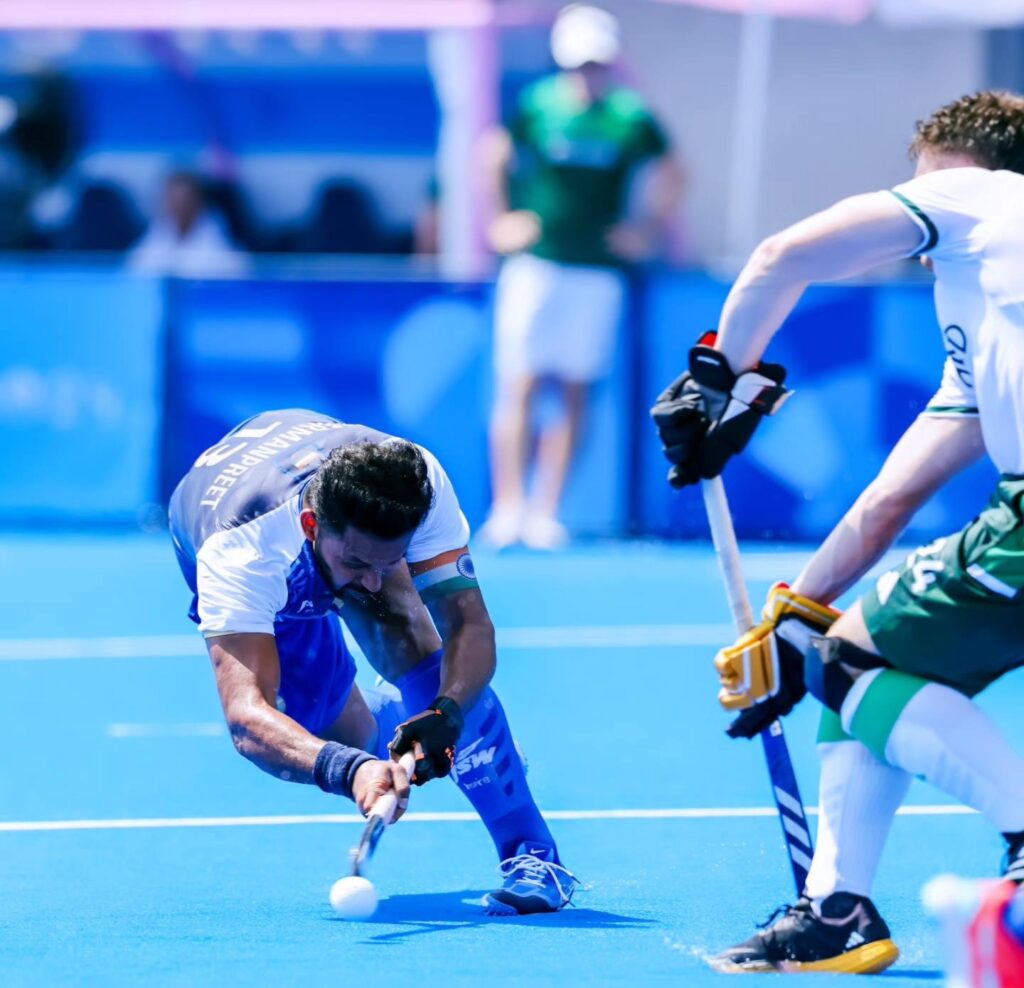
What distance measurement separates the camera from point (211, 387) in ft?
38.0

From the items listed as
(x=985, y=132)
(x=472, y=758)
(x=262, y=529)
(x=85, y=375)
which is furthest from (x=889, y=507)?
(x=85, y=375)

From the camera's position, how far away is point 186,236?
13977 mm

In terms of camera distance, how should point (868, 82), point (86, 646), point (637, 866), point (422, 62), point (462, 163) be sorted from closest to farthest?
1. point (637, 866)
2. point (86, 646)
3. point (462, 163)
4. point (868, 82)
5. point (422, 62)

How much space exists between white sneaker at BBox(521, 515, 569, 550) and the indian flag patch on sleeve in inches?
249

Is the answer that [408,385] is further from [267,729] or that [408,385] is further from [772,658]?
[772,658]

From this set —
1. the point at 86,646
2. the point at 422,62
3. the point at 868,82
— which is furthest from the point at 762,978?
the point at 422,62

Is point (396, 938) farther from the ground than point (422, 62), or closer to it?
closer to it

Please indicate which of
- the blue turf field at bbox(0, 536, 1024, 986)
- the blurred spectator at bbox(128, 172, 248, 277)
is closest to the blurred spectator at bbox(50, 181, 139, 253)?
the blurred spectator at bbox(128, 172, 248, 277)

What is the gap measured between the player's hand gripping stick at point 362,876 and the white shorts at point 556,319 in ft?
22.6

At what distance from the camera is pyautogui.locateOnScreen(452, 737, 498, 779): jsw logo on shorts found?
4.99 meters

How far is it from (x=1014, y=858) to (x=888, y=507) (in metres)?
0.88

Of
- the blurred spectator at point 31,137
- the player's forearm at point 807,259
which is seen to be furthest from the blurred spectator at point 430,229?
the player's forearm at point 807,259

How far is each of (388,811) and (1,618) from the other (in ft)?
18.1

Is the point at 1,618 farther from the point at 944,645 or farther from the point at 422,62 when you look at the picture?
the point at 422,62
